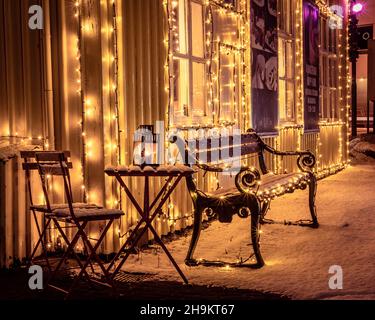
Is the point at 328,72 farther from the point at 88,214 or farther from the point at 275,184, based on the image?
the point at 88,214

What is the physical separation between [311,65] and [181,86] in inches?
219

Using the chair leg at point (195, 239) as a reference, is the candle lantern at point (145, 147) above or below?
above

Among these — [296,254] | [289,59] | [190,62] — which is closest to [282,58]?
[289,59]

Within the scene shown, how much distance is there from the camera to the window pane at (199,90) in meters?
7.57

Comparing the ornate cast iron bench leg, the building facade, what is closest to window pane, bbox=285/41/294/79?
the building facade

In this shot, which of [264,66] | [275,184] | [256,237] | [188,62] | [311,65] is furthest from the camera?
[311,65]

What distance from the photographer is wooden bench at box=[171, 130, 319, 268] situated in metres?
5.50

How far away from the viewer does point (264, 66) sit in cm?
964

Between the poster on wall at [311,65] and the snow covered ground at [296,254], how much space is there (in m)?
3.26

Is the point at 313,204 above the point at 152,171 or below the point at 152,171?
below

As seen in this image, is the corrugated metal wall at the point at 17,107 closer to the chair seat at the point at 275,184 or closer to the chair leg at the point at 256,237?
the chair seat at the point at 275,184

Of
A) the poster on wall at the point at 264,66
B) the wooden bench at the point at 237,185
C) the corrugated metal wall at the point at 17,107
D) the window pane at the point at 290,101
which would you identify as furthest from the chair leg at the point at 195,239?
the window pane at the point at 290,101

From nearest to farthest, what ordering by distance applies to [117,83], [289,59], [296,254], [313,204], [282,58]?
[117,83] → [296,254] → [313,204] → [282,58] → [289,59]

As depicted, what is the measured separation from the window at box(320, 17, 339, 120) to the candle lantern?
316 inches
